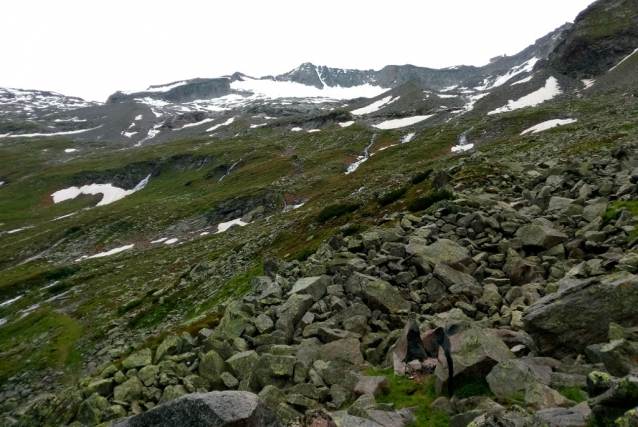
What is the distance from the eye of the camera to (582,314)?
930 cm

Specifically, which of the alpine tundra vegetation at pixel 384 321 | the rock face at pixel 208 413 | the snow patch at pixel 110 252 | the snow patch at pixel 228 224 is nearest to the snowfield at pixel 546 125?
the alpine tundra vegetation at pixel 384 321

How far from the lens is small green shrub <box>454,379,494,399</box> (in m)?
8.50

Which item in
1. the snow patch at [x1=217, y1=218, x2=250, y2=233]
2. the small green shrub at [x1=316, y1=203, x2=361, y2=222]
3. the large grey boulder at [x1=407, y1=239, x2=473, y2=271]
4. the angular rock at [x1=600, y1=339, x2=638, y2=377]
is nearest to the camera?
the angular rock at [x1=600, y1=339, x2=638, y2=377]

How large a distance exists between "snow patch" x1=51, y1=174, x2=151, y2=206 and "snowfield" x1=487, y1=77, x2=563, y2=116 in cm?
13089

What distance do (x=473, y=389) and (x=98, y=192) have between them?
137 meters

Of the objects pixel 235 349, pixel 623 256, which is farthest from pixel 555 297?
pixel 235 349

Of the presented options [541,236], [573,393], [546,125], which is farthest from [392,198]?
[546,125]

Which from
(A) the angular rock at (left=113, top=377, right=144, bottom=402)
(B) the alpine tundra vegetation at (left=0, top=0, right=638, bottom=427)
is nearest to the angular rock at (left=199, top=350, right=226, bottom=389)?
(B) the alpine tundra vegetation at (left=0, top=0, right=638, bottom=427)

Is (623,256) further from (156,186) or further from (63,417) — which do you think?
(156,186)

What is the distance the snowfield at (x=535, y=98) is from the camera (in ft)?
413

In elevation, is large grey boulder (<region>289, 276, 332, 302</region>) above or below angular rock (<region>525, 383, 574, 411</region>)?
below

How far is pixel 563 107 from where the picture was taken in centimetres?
9681

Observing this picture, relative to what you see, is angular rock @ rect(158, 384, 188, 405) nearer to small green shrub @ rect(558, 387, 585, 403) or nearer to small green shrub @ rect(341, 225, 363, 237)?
small green shrub @ rect(558, 387, 585, 403)

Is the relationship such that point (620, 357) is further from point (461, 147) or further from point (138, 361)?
point (461, 147)
